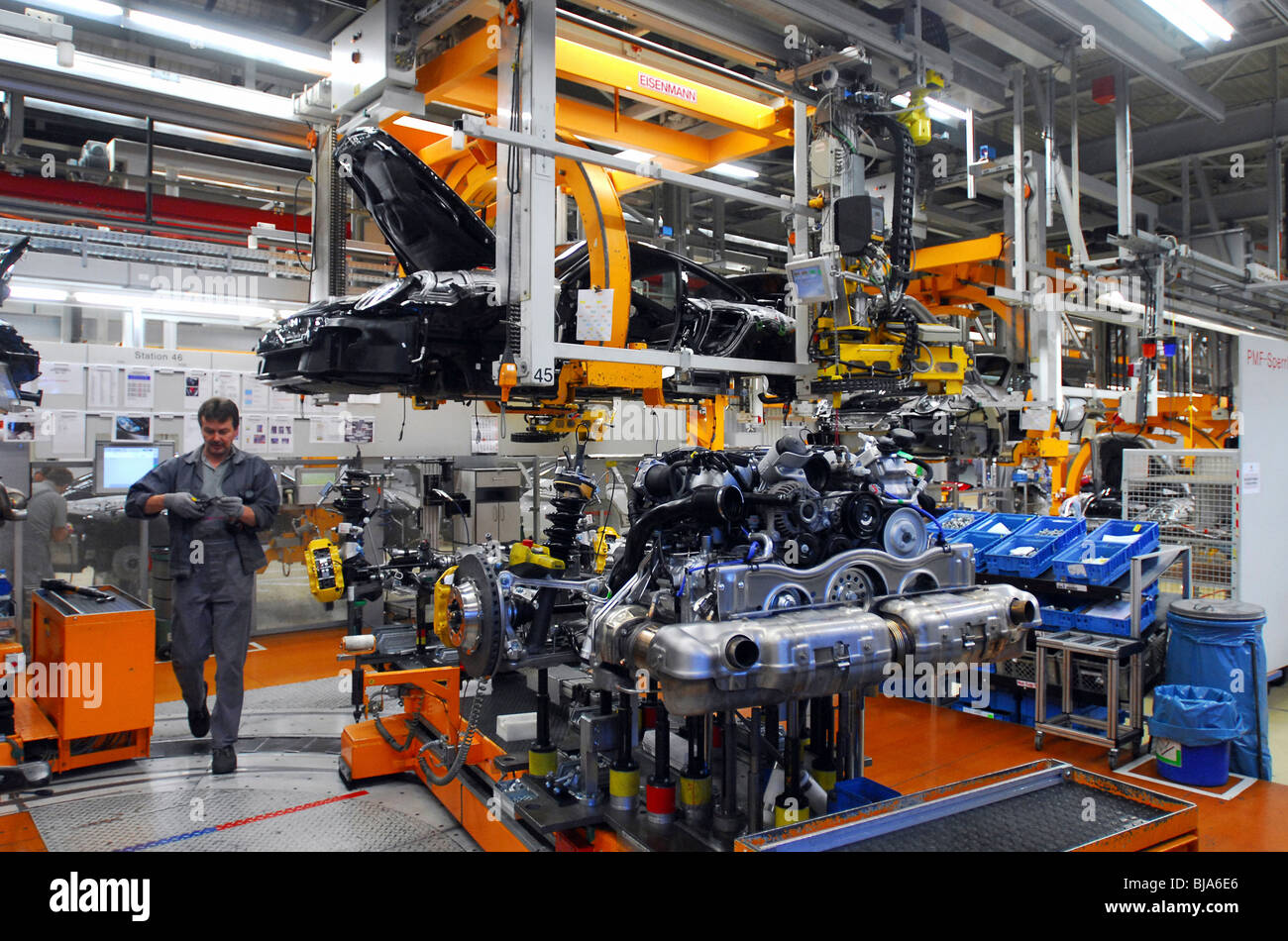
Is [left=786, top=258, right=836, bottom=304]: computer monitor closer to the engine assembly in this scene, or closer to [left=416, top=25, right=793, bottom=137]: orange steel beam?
[left=416, top=25, right=793, bottom=137]: orange steel beam

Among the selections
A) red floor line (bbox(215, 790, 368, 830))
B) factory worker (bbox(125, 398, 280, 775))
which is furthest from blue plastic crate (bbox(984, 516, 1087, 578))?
factory worker (bbox(125, 398, 280, 775))

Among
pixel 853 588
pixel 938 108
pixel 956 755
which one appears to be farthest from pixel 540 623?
pixel 938 108

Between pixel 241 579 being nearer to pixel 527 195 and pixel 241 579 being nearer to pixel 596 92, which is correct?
pixel 527 195

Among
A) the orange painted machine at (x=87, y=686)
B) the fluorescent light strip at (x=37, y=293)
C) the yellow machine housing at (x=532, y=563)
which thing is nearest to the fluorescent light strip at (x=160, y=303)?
the fluorescent light strip at (x=37, y=293)

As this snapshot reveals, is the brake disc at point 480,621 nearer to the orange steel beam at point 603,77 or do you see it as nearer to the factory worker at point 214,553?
the factory worker at point 214,553

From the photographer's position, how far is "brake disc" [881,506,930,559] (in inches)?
126

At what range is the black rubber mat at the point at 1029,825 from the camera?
244 centimetres

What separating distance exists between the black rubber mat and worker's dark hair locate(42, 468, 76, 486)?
688 centimetres

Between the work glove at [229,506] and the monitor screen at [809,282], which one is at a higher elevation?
the monitor screen at [809,282]

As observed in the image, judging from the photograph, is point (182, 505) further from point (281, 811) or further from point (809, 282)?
point (809, 282)

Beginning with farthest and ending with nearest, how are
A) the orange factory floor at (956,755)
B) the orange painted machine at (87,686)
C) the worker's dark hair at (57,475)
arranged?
the worker's dark hair at (57,475) → the orange painted machine at (87,686) → the orange factory floor at (956,755)

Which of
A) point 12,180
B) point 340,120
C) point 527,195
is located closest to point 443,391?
point 527,195

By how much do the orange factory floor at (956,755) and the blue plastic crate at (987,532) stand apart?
1058 millimetres

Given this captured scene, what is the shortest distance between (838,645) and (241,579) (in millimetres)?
3374
